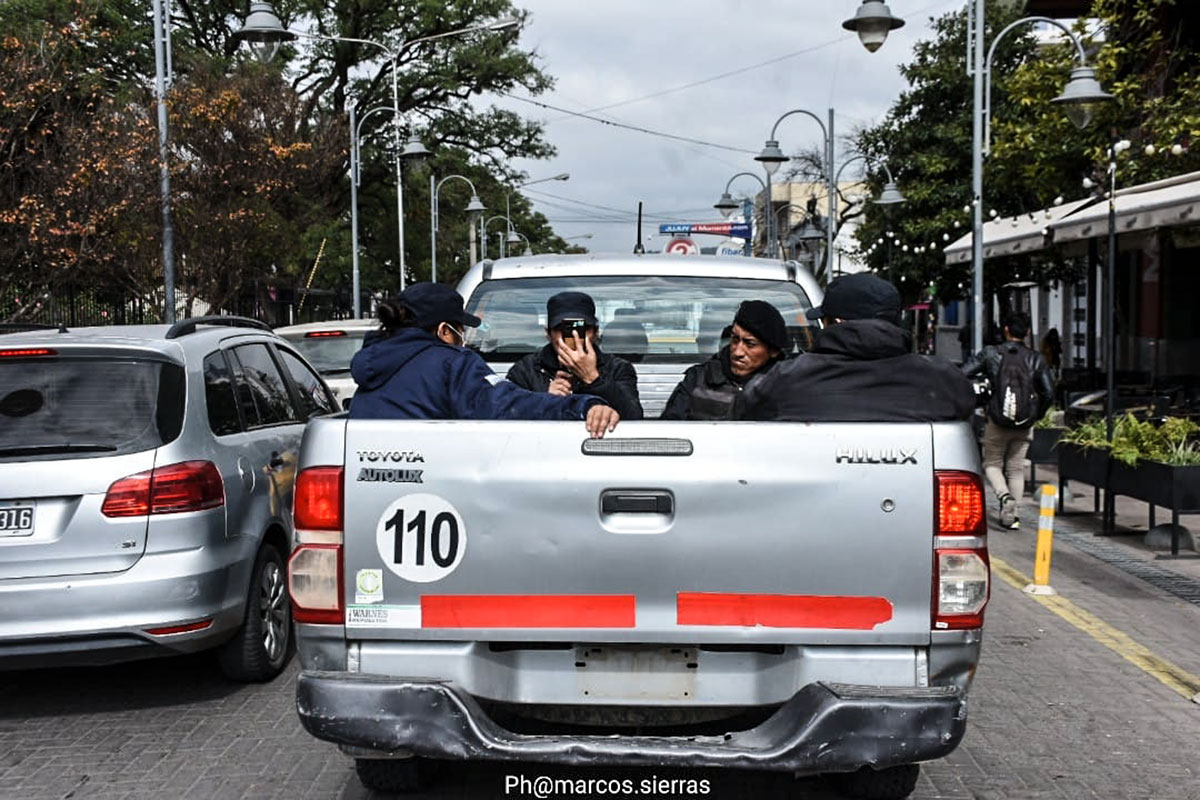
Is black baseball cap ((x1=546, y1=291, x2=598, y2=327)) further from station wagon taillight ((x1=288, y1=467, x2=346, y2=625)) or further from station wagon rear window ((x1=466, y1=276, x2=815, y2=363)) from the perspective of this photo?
station wagon taillight ((x1=288, y1=467, x2=346, y2=625))

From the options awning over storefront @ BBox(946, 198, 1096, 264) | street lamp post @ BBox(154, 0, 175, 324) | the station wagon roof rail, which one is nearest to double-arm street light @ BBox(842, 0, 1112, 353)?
awning over storefront @ BBox(946, 198, 1096, 264)

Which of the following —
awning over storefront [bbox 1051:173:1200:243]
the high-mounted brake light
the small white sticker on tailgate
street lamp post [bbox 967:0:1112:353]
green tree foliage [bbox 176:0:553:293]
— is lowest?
the small white sticker on tailgate

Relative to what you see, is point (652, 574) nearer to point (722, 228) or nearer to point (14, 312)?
point (14, 312)

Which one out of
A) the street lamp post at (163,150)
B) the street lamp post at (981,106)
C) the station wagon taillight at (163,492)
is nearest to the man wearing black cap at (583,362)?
the station wagon taillight at (163,492)

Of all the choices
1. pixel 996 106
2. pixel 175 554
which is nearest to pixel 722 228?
pixel 996 106

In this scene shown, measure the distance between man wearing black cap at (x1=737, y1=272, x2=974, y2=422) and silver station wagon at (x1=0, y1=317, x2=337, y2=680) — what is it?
2.67 m

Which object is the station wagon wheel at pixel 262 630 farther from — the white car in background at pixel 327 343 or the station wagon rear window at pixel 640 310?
the white car in background at pixel 327 343

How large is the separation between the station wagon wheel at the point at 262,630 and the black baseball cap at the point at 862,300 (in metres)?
2.97

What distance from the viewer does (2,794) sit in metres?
4.84

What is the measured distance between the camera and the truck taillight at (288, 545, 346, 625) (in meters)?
3.72

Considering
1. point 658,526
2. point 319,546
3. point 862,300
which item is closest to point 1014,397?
point 862,300

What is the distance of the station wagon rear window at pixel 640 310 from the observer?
6938 mm

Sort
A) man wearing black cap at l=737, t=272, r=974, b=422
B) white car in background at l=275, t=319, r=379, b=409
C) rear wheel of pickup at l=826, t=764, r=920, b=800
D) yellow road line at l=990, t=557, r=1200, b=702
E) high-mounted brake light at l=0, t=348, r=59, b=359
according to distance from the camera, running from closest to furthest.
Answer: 1. man wearing black cap at l=737, t=272, r=974, b=422
2. rear wheel of pickup at l=826, t=764, r=920, b=800
3. high-mounted brake light at l=0, t=348, r=59, b=359
4. yellow road line at l=990, t=557, r=1200, b=702
5. white car in background at l=275, t=319, r=379, b=409

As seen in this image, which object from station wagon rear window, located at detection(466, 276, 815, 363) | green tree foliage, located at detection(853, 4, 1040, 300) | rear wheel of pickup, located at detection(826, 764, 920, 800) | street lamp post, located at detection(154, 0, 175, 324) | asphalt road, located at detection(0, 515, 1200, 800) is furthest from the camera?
green tree foliage, located at detection(853, 4, 1040, 300)
